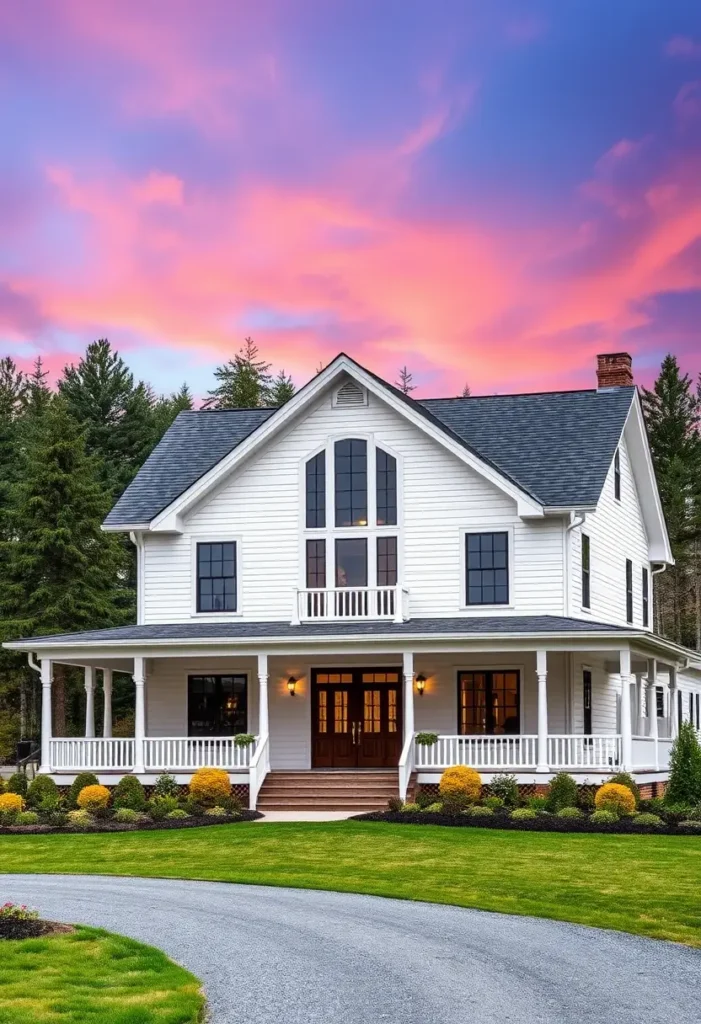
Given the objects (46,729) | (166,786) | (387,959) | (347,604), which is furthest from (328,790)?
(387,959)

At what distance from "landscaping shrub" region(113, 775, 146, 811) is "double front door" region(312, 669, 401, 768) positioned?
5276mm

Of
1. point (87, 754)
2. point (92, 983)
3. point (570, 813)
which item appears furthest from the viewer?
point (87, 754)

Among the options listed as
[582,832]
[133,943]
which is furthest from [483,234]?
[133,943]

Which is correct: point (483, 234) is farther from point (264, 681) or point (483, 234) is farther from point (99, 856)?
point (99, 856)

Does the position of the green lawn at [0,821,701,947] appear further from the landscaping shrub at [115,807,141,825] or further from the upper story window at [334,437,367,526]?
the upper story window at [334,437,367,526]

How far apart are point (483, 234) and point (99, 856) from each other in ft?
60.4

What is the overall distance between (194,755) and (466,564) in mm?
7290

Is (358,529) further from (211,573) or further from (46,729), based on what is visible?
(46,729)

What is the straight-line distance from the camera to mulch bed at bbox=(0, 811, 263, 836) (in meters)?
24.6

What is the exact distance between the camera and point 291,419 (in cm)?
3162

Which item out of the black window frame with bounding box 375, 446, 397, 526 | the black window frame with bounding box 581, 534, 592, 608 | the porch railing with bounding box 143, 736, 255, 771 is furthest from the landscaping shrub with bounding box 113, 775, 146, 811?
the black window frame with bounding box 581, 534, 592, 608

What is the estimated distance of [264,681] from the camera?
93.4ft

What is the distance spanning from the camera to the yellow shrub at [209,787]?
27047mm

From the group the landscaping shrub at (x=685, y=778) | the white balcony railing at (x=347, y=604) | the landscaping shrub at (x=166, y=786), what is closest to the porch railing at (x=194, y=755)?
the landscaping shrub at (x=166, y=786)
